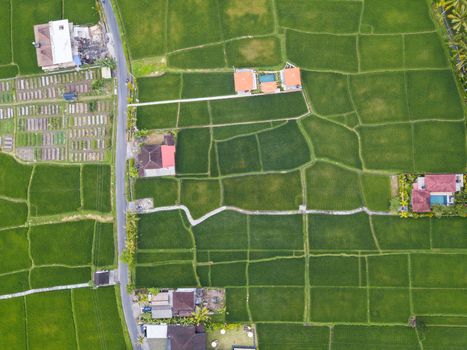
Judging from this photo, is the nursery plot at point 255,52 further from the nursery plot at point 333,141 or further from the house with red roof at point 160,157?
the house with red roof at point 160,157

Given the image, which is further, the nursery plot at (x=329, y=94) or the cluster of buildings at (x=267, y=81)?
the nursery plot at (x=329, y=94)

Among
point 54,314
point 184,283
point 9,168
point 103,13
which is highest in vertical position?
point 103,13

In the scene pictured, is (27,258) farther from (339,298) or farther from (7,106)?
(339,298)

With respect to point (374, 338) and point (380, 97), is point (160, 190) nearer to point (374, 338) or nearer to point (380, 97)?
point (380, 97)

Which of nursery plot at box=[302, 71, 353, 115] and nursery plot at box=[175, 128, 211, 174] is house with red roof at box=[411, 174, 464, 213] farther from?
nursery plot at box=[175, 128, 211, 174]

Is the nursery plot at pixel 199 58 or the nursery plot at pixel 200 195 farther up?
the nursery plot at pixel 199 58

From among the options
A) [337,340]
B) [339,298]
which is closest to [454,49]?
[339,298]

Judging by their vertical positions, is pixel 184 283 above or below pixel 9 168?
below

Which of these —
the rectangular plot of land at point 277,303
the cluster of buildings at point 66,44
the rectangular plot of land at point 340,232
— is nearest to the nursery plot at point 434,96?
the rectangular plot of land at point 340,232
